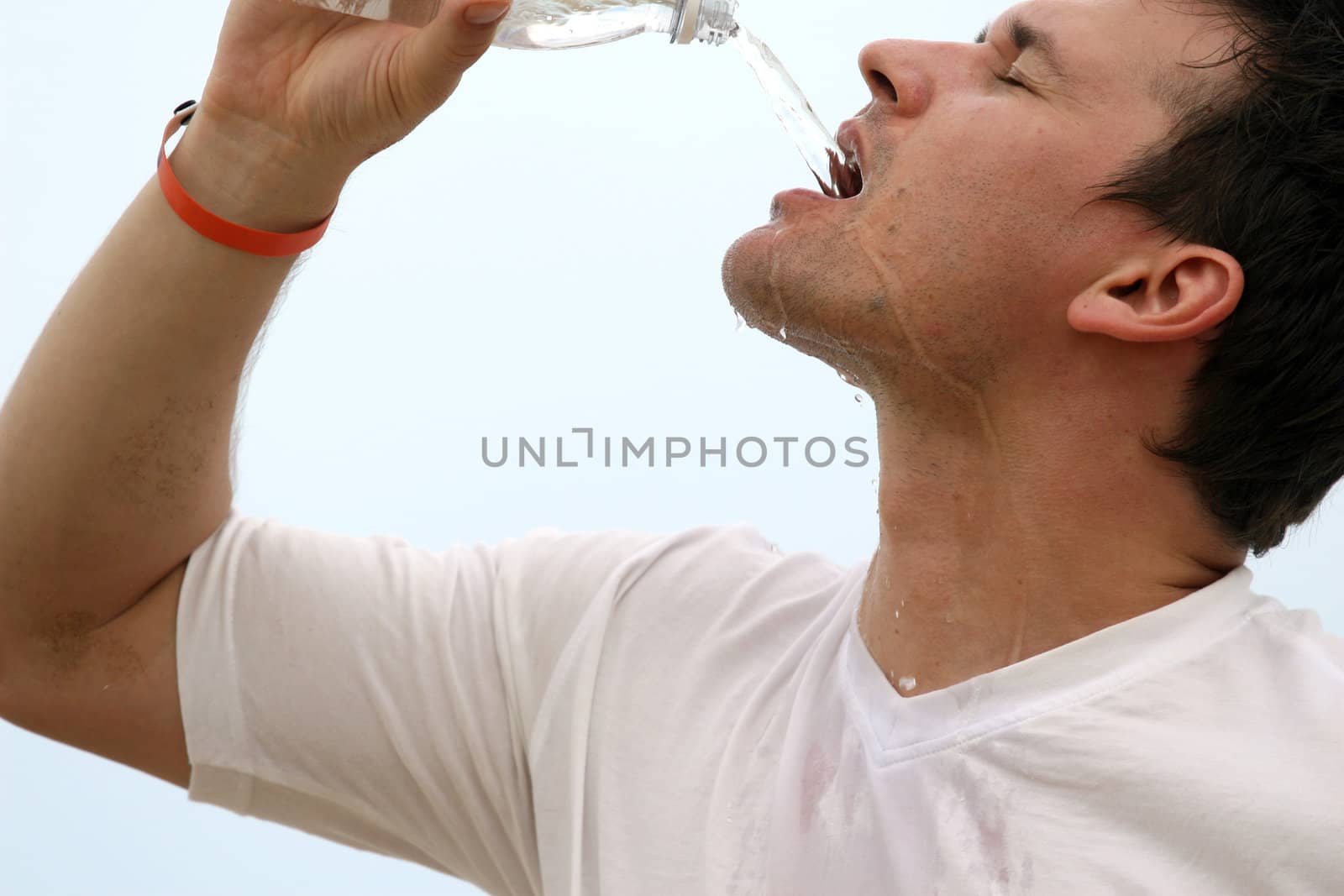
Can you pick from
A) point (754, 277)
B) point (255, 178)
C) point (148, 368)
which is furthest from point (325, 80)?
point (754, 277)

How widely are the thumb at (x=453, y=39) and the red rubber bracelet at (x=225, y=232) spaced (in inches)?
7.3

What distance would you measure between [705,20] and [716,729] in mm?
623

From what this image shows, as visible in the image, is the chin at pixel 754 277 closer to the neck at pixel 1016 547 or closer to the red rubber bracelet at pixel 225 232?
the neck at pixel 1016 547

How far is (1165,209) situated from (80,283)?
914 mm

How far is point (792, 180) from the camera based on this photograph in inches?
122

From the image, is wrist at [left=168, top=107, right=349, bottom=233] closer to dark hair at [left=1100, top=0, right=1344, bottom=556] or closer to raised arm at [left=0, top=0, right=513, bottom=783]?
raised arm at [left=0, top=0, right=513, bottom=783]

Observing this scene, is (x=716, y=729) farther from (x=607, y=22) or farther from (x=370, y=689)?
(x=607, y=22)

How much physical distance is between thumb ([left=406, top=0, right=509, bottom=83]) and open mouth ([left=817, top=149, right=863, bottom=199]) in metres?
0.38

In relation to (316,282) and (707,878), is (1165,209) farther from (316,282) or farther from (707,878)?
(316,282)

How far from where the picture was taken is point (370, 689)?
120 cm

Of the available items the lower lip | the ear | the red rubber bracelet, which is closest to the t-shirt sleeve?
the red rubber bracelet

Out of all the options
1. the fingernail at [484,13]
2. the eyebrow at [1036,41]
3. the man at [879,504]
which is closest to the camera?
the fingernail at [484,13]

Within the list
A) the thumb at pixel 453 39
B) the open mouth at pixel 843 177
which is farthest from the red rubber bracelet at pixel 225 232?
the open mouth at pixel 843 177

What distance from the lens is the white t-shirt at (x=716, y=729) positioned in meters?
0.97
